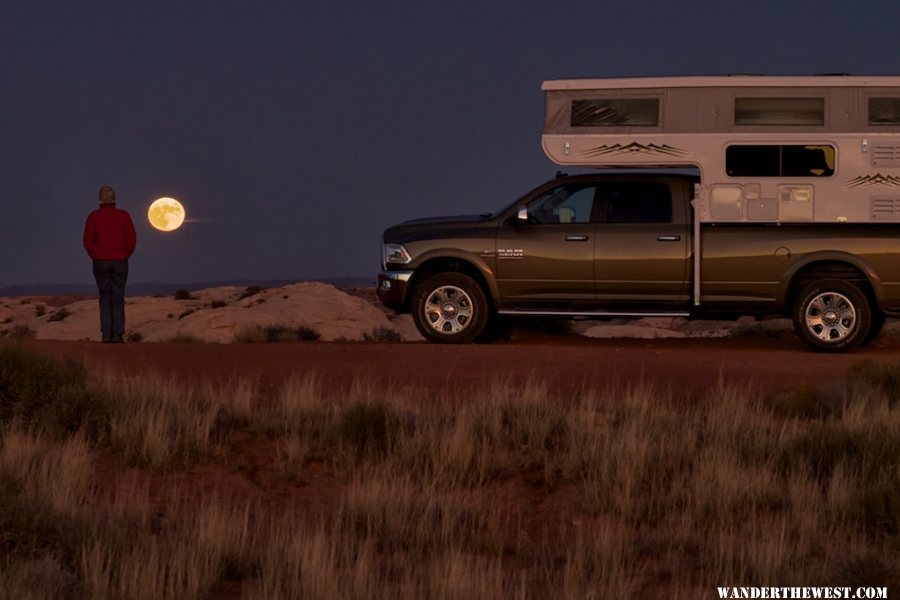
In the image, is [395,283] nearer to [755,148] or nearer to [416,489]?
[755,148]

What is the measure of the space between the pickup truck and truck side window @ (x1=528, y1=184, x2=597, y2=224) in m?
0.01

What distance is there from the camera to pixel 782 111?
16.9 meters

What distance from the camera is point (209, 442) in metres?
11.0

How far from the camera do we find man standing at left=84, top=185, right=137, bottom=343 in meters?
19.2

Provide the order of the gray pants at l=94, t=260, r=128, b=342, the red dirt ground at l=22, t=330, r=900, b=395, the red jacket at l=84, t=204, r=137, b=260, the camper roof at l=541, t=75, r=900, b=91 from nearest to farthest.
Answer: the red dirt ground at l=22, t=330, r=900, b=395 < the camper roof at l=541, t=75, r=900, b=91 < the red jacket at l=84, t=204, r=137, b=260 < the gray pants at l=94, t=260, r=128, b=342

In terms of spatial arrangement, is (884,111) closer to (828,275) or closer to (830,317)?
(828,275)

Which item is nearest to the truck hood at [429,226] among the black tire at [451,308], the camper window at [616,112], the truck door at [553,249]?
the truck door at [553,249]

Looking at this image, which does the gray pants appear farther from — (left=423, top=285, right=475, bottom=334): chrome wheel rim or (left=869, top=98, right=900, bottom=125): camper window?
(left=869, top=98, right=900, bottom=125): camper window

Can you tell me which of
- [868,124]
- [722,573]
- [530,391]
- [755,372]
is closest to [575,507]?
[722,573]

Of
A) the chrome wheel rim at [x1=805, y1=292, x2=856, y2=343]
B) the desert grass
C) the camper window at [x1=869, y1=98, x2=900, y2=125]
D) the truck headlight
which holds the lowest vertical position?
the desert grass

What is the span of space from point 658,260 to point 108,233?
7429 mm

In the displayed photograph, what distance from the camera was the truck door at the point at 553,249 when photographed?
56.3 ft

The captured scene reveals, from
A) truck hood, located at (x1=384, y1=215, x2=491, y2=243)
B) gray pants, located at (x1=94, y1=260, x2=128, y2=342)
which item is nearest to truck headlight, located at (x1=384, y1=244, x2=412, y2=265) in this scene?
truck hood, located at (x1=384, y1=215, x2=491, y2=243)

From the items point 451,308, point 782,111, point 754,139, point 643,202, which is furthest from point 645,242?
point 451,308
